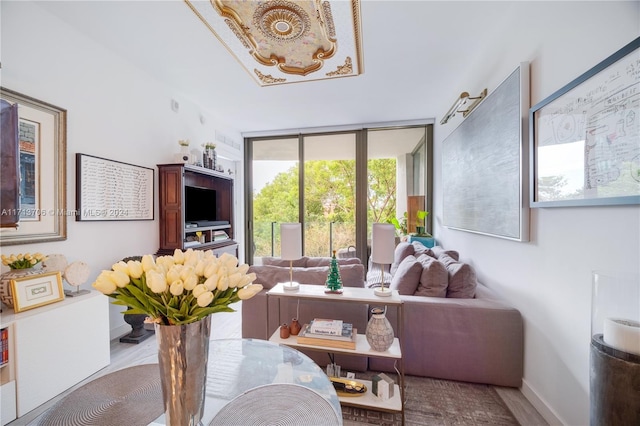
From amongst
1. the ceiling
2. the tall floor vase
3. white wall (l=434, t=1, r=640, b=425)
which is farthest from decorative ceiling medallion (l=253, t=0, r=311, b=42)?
the tall floor vase

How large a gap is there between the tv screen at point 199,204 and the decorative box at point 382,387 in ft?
9.16

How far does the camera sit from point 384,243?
1630 millimetres

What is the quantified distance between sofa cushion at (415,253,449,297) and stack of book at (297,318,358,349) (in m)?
0.66

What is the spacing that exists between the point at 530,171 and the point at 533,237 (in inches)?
16.3

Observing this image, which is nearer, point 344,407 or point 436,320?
point 344,407

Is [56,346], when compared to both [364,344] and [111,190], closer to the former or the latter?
[111,190]

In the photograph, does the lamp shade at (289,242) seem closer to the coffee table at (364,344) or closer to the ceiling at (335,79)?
the coffee table at (364,344)

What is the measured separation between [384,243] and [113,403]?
1.45m

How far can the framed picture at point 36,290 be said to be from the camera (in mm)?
1568

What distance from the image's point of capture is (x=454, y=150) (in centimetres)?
294

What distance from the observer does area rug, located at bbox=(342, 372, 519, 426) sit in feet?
4.83

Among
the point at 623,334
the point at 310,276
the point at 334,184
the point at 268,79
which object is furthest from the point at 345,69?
the point at 623,334

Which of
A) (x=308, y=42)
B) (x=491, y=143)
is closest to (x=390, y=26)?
(x=308, y=42)

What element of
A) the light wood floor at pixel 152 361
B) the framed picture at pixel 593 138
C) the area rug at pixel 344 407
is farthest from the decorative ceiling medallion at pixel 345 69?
the light wood floor at pixel 152 361
